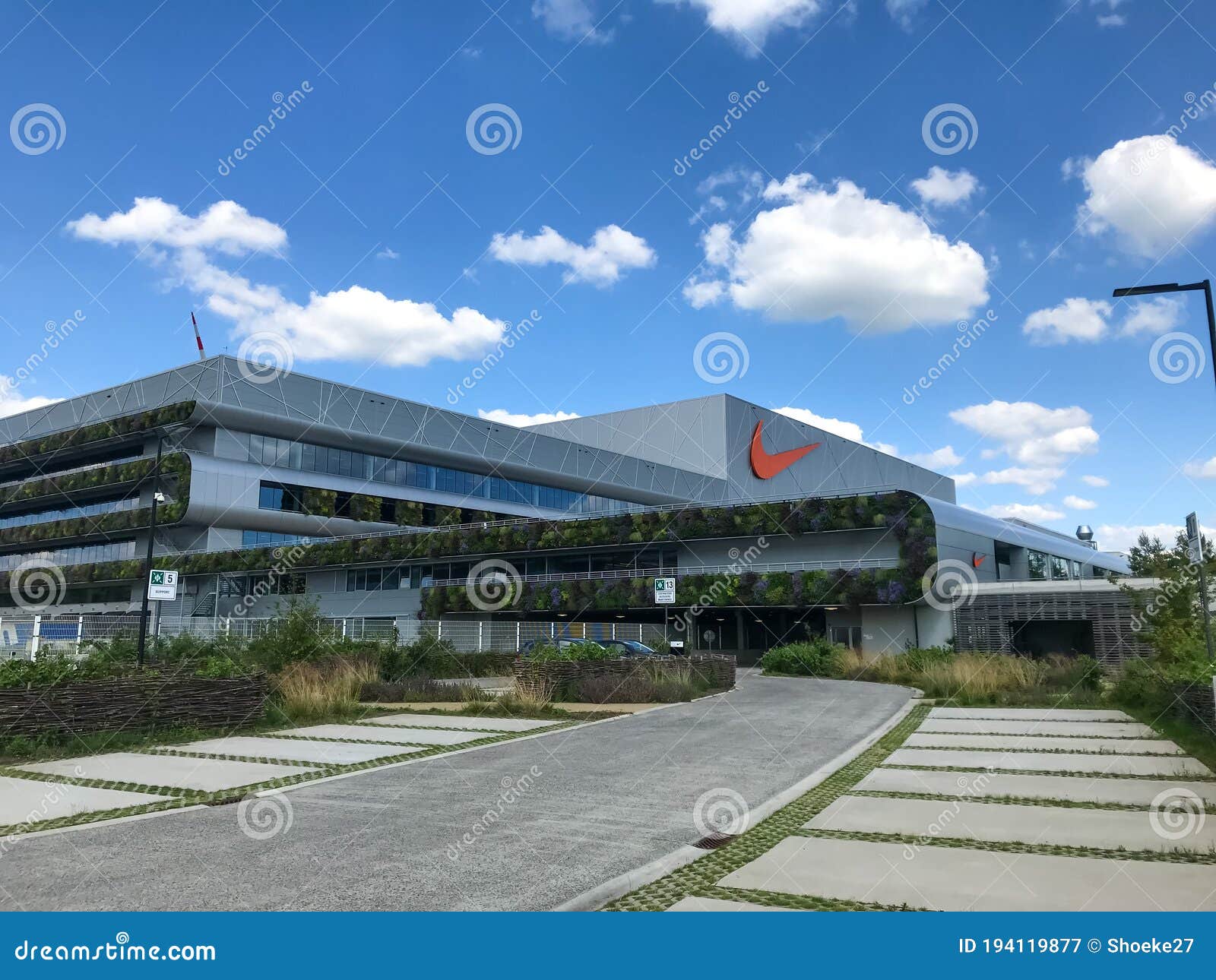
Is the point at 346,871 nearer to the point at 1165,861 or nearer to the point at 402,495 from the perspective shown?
the point at 1165,861

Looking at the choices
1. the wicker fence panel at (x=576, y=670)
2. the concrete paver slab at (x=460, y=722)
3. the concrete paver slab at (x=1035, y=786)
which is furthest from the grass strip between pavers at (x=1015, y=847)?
the wicker fence panel at (x=576, y=670)

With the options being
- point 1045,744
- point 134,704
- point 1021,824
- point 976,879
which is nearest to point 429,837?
point 976,879

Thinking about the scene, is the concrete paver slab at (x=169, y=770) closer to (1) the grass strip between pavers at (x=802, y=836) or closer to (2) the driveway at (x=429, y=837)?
(2) the driveway at (x=429, y=837)

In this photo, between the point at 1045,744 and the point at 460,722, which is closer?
the point at 1045,744

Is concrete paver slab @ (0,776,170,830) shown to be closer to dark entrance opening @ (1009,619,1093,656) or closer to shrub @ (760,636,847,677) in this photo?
shrub @ (760,636,847,677)

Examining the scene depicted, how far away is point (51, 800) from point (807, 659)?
2820 centimetres

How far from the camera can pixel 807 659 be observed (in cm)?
3431

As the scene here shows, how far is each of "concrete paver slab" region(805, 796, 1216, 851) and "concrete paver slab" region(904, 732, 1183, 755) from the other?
4905 mm

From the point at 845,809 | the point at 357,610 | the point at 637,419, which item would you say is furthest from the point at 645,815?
the point at 637,419

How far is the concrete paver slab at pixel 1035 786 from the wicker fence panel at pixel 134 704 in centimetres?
1076

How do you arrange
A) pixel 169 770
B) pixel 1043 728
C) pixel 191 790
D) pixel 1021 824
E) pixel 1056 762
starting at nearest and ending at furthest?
pixel 1021 824, pixel 191 790, pixel 169 770, pixel 1056 762, pixel 1043 728

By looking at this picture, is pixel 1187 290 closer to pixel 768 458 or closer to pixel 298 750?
pixel 298 750

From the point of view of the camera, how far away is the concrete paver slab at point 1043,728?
49.9 ft

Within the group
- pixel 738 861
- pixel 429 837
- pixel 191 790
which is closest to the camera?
pixel 738 861
